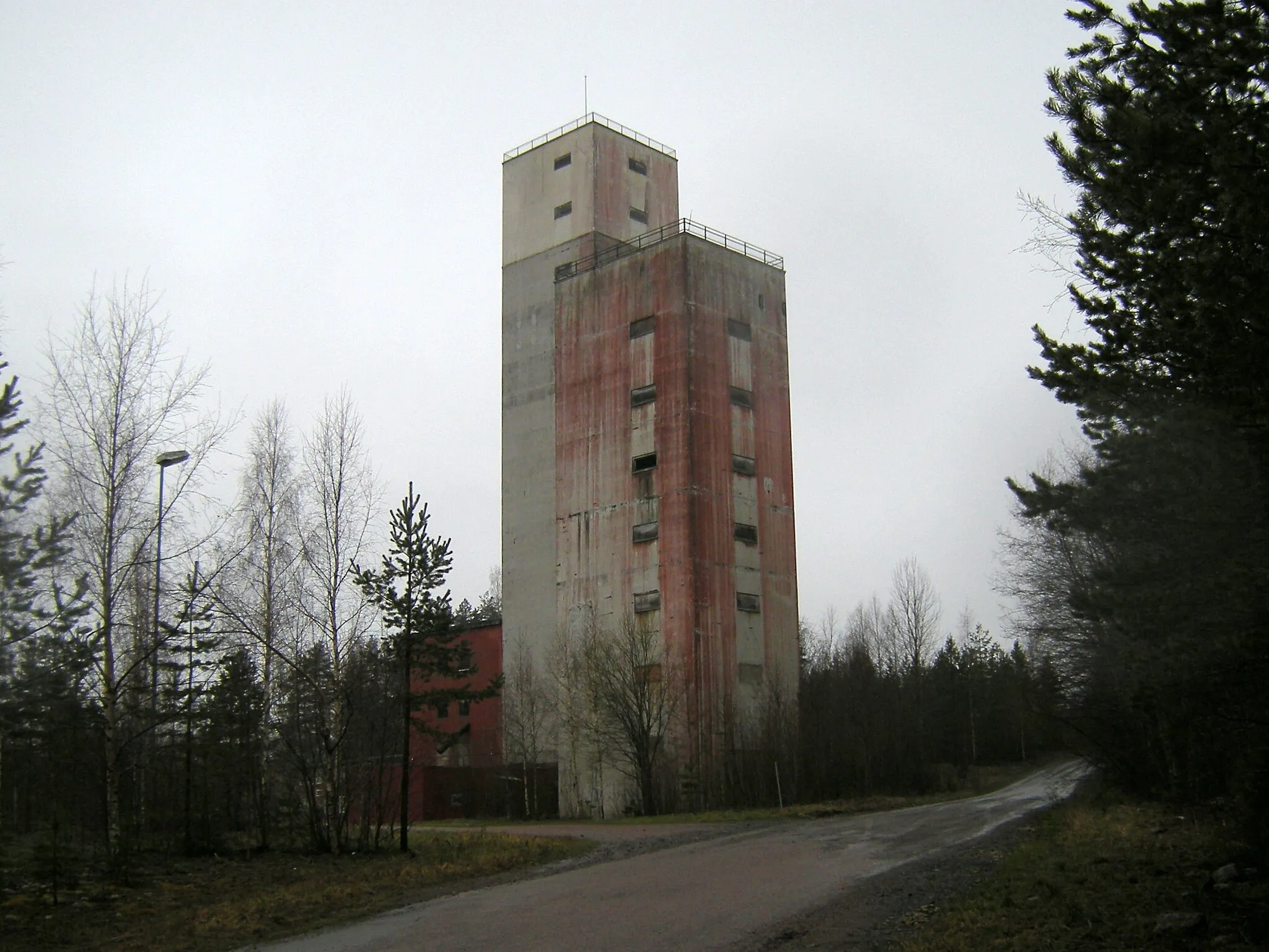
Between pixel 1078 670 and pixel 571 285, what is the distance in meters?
34.2

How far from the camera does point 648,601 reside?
48312mm

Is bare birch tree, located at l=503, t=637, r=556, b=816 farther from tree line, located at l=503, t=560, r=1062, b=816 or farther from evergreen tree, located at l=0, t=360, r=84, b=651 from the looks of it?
evergreen tree, located at l=0, t=360, r=84, b=651

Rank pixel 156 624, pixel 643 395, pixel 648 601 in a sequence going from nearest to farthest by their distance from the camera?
pixel 156 624
pixel 648 601
pixel 643 395

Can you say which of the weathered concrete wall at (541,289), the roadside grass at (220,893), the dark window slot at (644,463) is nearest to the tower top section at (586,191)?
the weathered concrete wall at (541,289)

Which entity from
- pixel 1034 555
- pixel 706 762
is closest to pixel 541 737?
pixel 706 762

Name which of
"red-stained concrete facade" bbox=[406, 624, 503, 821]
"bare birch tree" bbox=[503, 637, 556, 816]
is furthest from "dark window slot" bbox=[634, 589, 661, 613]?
"red-stained concrete facade" bbox=[406, 624, 503, 821]

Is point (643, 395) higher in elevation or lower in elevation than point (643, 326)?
lower

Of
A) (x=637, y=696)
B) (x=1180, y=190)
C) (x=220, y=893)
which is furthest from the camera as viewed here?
(x=637, y=696)

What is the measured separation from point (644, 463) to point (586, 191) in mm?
14892

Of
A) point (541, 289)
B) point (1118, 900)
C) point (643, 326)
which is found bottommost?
point (1118, 900)

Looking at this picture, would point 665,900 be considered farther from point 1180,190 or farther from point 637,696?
point 637,696

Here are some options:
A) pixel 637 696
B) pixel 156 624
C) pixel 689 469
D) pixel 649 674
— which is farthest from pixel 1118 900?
pixel 689 469

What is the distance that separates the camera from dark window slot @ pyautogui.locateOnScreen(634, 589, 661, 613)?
47938mm

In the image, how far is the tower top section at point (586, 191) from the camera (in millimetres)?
55594
